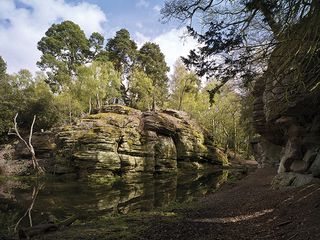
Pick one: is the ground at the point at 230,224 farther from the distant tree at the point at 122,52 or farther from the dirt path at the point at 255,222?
the distant tree at the point at 122,52

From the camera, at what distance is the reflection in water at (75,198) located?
13.8 meters

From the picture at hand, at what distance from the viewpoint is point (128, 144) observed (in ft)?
101

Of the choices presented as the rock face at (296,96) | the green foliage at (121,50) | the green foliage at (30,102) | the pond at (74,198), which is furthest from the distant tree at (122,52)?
the rock face at (296,96)

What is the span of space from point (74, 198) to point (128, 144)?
42.3 feet

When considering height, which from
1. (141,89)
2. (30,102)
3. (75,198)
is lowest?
(75,198)

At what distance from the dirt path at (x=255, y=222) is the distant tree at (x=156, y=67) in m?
40.4

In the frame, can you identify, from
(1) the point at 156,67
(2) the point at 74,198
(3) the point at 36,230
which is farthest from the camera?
(1) the point at 156,67

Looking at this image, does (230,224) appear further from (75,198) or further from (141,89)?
(141,89)

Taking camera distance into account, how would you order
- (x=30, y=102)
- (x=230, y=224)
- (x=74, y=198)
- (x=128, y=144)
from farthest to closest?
(x=30, y=102) → (x=128, y=144) → (x=74, y=198) → (x=230, y=224)

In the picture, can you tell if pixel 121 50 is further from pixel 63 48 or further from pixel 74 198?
pixel 74 198

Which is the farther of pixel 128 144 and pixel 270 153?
pixel 128 144

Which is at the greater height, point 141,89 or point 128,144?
point 141,89

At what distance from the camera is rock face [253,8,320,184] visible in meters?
7.64

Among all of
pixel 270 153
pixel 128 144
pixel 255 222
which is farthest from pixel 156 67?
pixel 255 222
